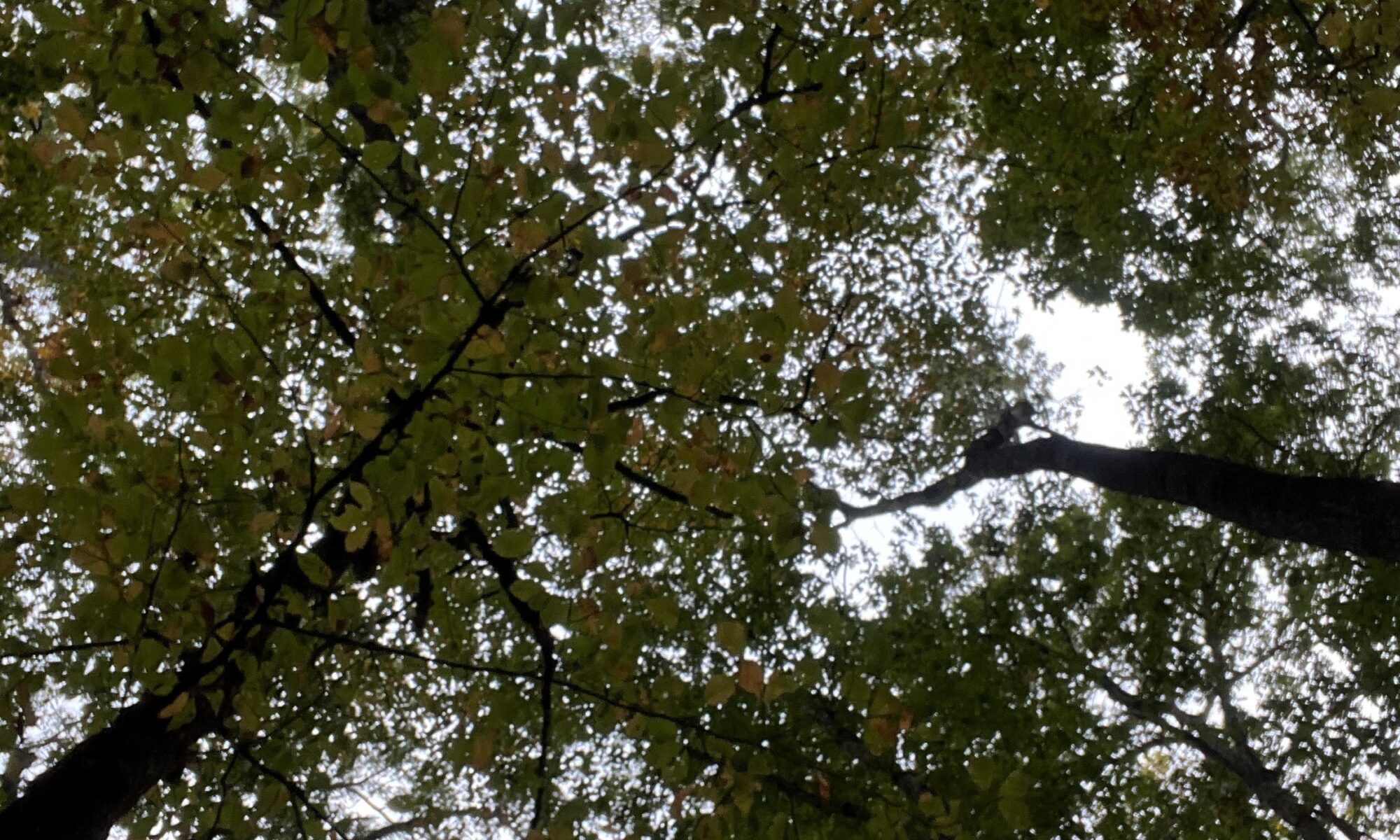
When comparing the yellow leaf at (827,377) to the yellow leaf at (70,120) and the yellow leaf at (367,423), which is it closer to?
the yellow leaf at (367,423)

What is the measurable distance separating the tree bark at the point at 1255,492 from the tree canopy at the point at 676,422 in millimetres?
35

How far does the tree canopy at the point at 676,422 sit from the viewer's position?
2.86 m

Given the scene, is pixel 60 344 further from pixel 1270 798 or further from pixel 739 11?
pixel 1270 798

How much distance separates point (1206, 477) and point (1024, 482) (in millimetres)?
5566

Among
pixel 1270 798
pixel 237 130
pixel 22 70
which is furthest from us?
pixel 1270 798

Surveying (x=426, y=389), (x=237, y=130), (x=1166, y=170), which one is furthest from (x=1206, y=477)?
(x=237, y=130)

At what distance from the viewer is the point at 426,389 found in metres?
2.74

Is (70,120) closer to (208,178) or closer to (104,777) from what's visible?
(208,178)

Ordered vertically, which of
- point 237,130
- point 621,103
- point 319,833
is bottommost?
point 319,833

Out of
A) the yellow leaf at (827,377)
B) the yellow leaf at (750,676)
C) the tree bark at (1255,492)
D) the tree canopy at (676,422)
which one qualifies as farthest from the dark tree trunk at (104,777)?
the tree bark at (1255,492)

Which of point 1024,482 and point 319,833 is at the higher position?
point 1024,482

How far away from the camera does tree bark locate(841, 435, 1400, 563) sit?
4883 mm

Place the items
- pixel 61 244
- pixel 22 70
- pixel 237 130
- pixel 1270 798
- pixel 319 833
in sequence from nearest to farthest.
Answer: pixel 237 130, pixel 319 833, pixel 22 70, pixel 1270 798, pixel 61 244

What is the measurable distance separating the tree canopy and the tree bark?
0.12ft
